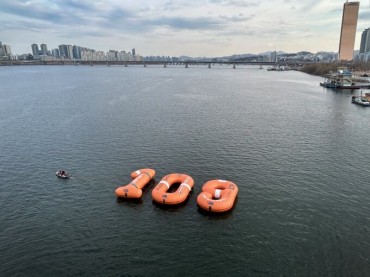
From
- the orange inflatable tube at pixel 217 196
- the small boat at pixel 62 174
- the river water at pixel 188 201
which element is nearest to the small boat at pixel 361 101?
the river water at pixel 188 201

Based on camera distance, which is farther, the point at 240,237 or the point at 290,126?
the point at 290,126

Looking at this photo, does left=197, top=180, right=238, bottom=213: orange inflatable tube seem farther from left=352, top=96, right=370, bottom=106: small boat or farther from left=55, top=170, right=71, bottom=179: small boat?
left=352, top=96, right=370, bottom=106: small boat

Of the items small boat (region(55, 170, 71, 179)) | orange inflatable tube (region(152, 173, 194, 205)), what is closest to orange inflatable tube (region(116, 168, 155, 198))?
orange inflatable tube (region(152, 173, 194, 205))

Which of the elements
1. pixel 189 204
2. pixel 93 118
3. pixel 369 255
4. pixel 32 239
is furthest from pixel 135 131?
pixel 369 255

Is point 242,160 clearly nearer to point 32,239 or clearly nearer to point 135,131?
point 135,131

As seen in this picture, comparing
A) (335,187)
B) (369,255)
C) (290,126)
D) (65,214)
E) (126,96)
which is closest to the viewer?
(369,255)
